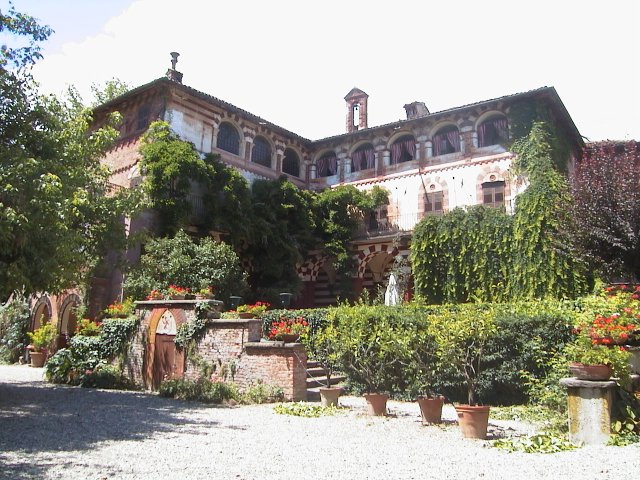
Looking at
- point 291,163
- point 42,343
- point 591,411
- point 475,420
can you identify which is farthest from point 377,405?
point 291,163

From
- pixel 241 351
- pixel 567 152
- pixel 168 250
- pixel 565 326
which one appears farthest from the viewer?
pixel 567 152

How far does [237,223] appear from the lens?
20.0 metres

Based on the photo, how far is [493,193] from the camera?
20891mm

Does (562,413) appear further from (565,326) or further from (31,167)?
(31,167)

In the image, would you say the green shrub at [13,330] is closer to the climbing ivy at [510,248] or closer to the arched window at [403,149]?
the climbing ivy at [510,248]

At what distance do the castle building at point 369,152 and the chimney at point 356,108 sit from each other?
0.05m

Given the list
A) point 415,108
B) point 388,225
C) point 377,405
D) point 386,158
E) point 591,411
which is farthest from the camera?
point 415,108

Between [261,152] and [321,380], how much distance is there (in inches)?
554

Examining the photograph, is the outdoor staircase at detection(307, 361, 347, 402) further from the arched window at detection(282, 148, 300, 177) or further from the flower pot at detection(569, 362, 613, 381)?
the arched window at detection(282, 148, 300, 177)

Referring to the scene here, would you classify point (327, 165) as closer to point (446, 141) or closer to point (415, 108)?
point (415, 108)

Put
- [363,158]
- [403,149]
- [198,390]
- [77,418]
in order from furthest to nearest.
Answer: [363,158] < [403,149] < [198,390] < [77,418]

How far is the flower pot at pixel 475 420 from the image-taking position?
284 inches

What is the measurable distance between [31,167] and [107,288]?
11135 millimetres

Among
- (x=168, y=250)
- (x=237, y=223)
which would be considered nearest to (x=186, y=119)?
(x=237, y=223)
